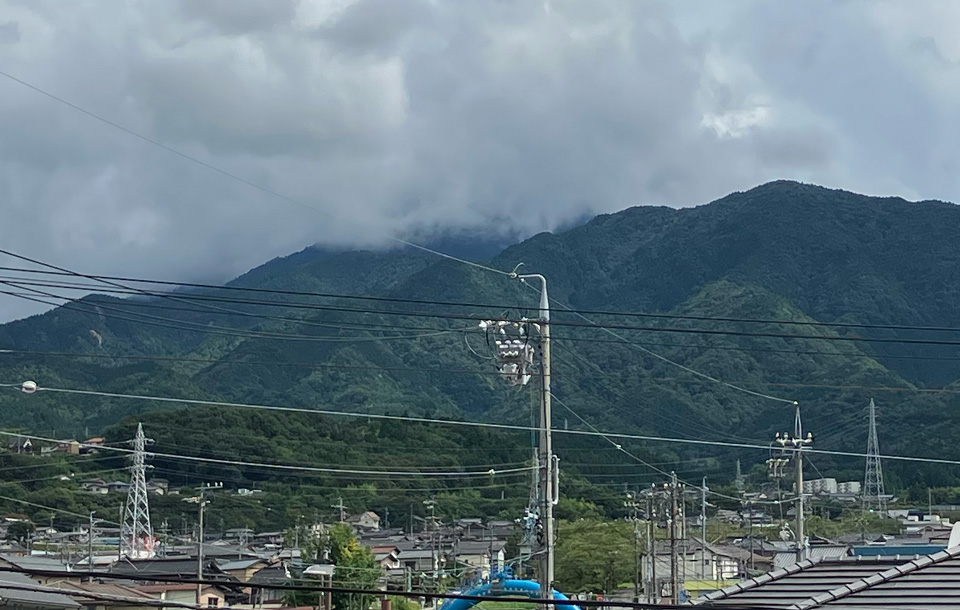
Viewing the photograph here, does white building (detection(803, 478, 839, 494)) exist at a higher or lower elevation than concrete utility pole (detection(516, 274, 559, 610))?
lower

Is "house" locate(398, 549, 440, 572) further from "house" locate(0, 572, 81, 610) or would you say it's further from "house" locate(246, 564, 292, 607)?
"house" locate(0, 572, 81, 610)

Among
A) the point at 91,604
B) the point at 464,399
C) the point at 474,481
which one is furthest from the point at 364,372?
the point at 91,604

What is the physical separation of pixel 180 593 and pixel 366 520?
183ft

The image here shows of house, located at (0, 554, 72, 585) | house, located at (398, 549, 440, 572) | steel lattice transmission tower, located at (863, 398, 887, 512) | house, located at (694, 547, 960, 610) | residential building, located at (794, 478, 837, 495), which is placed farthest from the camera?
residential building, located at (794, 478, 837, 495)

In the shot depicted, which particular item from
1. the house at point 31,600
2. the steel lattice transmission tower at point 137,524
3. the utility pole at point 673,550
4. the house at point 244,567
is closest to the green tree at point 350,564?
the house at point 244,567

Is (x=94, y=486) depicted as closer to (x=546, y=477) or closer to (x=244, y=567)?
(x=244, y=567)

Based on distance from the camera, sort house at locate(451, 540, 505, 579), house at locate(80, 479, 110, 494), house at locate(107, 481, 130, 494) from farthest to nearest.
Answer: house at locate(80, 479, 110, 494), house at locate(107, 481, 130, 494), house at locate(451, 540, 505, 579)

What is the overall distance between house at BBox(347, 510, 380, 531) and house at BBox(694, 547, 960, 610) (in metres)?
80.3

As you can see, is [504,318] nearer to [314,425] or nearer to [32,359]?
[314,425]

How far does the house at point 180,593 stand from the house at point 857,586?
26982 mm

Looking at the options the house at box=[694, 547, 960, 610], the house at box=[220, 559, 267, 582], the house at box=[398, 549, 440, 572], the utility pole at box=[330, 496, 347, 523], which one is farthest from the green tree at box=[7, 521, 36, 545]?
the house at box=[694, 547, 960, 610]

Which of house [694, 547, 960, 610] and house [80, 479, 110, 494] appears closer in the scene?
house [694, 547, 960, 610]

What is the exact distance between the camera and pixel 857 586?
43.6 ft

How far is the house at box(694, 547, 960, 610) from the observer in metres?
12.9
